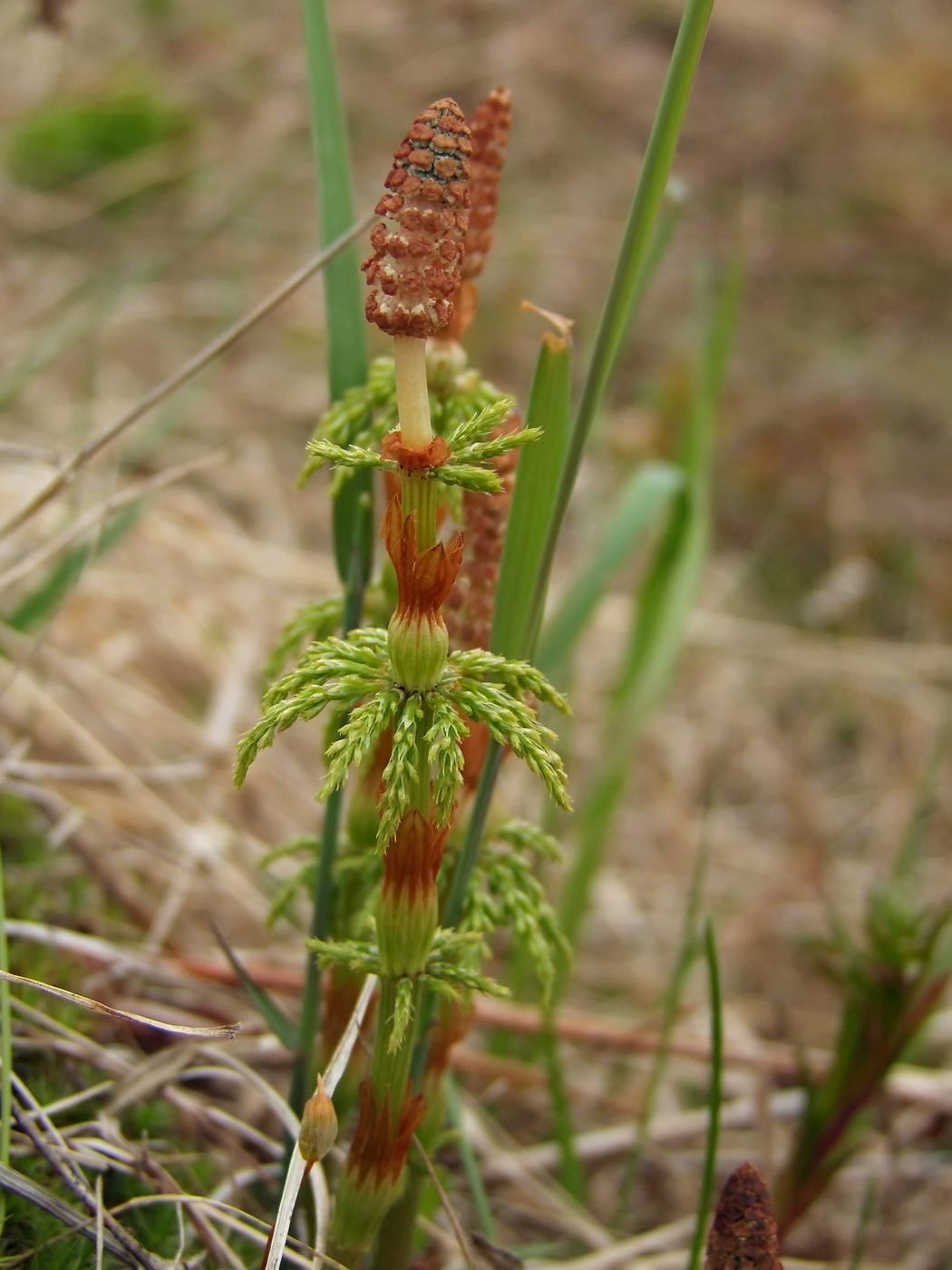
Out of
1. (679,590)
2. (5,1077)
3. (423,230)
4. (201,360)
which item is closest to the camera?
(423,230)

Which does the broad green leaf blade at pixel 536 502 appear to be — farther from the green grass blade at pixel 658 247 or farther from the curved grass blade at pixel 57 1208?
the curved grass blade at pixel 57 1208

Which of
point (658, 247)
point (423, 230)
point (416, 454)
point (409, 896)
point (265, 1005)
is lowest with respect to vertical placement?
point (265, 1005)

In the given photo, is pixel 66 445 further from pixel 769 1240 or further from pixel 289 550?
pixel 769 1240

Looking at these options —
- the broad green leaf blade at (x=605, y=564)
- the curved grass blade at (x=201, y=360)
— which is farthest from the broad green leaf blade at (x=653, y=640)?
the curved grass blade at (x=201, y=360)

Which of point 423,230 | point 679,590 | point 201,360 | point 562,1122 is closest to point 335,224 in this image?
point 201,360

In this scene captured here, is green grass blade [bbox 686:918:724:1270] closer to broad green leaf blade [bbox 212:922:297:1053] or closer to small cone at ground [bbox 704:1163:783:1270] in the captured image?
small cone at ground [bbox 704:1163:783:1270]

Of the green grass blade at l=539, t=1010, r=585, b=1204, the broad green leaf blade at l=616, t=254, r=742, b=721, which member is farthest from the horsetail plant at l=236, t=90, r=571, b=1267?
the broad green leaf blade at l=616, t=254, r=742, b=721

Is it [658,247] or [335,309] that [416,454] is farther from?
[658,247]
